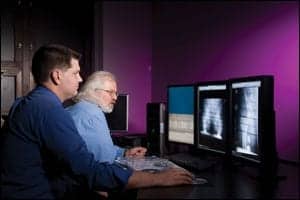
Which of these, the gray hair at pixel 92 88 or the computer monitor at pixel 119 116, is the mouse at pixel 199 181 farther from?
the computer monitor at pixel 119 116

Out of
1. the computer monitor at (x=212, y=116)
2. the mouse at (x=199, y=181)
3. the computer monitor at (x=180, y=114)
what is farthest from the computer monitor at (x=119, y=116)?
the mouse at (x=199, y=181)

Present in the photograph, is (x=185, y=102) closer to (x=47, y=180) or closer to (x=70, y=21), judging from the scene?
(x=47, y=180)

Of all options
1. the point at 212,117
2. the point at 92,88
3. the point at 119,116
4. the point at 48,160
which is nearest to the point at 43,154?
the point at 48,160

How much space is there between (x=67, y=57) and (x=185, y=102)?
1.23 metres

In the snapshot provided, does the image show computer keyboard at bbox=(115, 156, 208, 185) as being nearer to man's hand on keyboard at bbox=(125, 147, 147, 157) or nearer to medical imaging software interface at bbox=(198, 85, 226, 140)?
man's hand on keyboard at bbox=(125, 147, 147, 157)

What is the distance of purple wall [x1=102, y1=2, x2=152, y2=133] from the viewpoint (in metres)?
4.46

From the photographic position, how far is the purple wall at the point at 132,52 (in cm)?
446

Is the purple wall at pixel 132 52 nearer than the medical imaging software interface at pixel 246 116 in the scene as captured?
No

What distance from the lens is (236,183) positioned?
1.99m

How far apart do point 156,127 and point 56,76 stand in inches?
57.5

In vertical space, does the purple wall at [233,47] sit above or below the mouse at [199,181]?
above

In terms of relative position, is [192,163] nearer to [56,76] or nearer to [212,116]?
[212,116]

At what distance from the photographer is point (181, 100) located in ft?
10.4

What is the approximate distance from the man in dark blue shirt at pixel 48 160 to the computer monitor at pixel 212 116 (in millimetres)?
618
